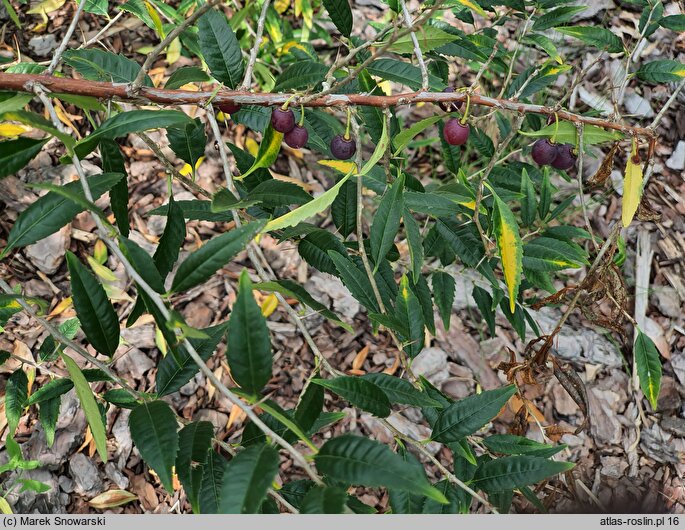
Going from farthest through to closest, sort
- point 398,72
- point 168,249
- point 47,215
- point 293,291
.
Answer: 1. point 398,72
2. point 293,291
3. point 168,249
4. point 47,215

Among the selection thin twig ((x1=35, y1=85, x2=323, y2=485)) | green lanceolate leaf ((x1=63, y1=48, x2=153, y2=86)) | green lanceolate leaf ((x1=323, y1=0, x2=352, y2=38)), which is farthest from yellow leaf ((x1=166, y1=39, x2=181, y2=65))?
thin twig ((x1=35, y1=85, x2=323, y2=485))

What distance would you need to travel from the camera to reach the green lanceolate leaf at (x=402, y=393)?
3.66 feet

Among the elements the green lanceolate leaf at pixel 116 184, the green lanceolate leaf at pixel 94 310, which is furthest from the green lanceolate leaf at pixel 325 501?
the green lanceolate leaf at pixel 116 184

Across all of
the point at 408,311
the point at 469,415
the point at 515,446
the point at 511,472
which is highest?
the point at 408,311

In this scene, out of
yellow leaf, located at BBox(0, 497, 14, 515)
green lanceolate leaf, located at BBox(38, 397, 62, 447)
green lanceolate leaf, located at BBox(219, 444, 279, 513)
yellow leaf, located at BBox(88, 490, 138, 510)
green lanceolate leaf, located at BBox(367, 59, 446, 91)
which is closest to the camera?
green lanceolate leaf, located at BBox(219, 444, 279, 513)

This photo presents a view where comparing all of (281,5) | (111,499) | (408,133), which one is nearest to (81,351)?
(408,133)

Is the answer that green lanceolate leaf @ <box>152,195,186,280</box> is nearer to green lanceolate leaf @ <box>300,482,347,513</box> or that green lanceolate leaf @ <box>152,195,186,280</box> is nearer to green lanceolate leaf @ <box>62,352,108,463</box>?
green lanceolate leaf @ <box>62,352,108,463</box>

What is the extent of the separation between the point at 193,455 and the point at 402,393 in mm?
403

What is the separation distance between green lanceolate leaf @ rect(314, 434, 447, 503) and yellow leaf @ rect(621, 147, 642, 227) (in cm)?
73

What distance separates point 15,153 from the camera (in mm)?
922

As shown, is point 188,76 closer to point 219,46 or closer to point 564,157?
point 219,46

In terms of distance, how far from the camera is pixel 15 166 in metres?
0.92

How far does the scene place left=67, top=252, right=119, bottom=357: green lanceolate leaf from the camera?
3.17ft

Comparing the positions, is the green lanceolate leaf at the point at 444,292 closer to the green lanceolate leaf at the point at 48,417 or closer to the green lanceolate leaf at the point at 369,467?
the green lanceolate leaf at the point at 369,467
